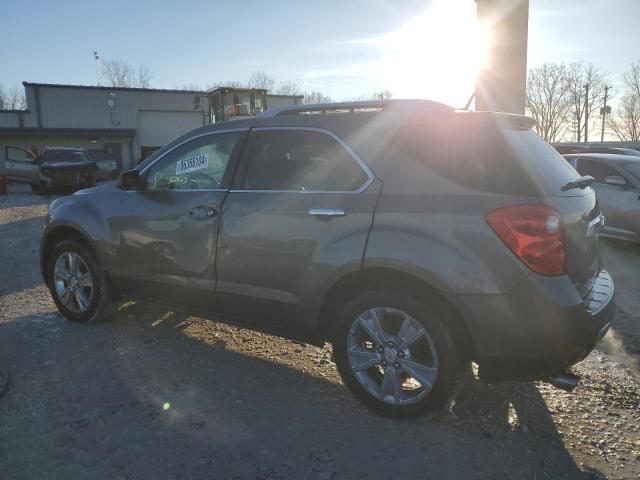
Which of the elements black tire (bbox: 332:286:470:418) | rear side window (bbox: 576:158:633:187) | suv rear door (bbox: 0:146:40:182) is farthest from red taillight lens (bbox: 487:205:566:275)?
suv rear door (bbox: 0:146:40:182)

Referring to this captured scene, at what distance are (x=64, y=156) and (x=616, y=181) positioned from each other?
18092 mm

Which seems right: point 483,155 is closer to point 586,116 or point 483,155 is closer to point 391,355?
point 391,355

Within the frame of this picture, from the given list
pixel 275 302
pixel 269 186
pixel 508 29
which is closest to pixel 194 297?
pixel 275 302

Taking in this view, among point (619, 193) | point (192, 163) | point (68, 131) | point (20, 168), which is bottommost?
point (619, 193)

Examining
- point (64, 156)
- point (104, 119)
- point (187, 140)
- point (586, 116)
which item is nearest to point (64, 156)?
point (64, 156)

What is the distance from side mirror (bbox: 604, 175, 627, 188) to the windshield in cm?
1748

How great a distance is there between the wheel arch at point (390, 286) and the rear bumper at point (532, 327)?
3.4 inches

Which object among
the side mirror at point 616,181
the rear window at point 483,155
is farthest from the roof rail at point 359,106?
the side mirror at point 616,181

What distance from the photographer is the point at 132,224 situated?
409 centimetres

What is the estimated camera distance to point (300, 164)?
11.1 feet

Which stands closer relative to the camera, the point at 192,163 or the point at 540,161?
the point at 540,161

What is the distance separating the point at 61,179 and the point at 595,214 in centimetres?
1832

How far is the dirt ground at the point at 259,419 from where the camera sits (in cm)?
260

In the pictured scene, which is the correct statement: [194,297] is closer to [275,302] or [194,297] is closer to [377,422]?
[275,302]
